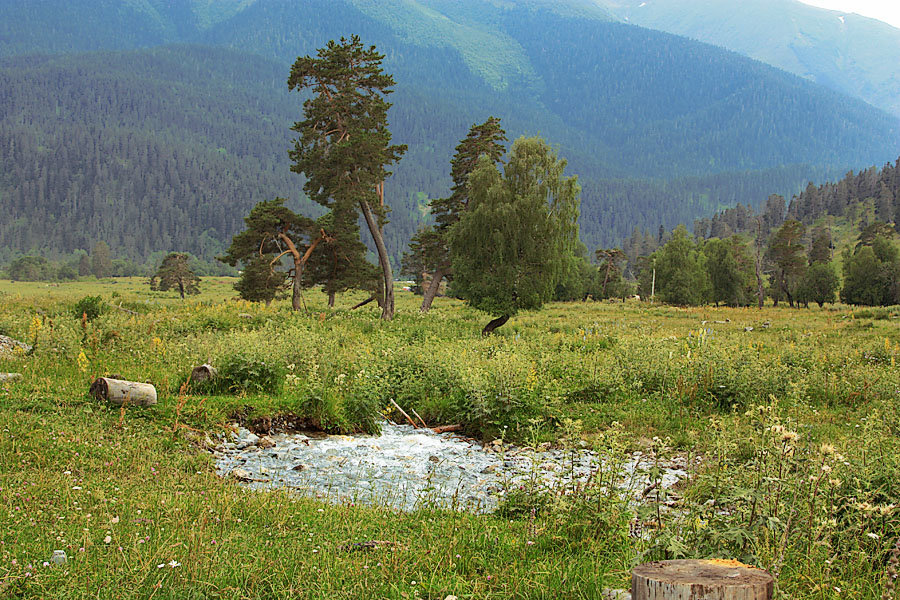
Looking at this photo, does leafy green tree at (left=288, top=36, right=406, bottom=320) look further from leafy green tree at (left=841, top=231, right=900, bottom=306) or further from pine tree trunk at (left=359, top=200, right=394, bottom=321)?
leafy green tree at (left=841, top=231, right=900, bottom=306)

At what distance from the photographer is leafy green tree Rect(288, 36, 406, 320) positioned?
30875 millimetres

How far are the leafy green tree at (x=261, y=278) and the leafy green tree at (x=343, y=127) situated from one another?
671 cm

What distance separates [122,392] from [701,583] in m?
10.2

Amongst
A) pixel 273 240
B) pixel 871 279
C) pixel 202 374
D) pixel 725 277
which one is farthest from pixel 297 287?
pixel 871 279

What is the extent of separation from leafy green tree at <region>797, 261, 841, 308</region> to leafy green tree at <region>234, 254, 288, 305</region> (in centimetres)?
6377

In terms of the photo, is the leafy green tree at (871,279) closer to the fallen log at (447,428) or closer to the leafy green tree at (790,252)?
the leafy green tree at (790,252)

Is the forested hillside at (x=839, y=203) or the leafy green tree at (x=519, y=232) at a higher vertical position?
the forested hillside at (x=839, y=203)

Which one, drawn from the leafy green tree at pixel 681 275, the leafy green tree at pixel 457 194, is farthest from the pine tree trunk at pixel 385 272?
the leafy green tree at pixel 681 275

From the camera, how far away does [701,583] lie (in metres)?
3.21

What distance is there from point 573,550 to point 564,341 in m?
16.5

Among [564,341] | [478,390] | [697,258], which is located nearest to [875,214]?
[697,258]

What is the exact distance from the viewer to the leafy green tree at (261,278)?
123 feet

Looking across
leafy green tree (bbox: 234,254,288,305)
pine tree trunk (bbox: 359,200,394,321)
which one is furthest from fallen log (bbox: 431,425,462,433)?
leafy green tree (bbox: 234,254,288,305)

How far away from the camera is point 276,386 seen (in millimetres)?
13586
